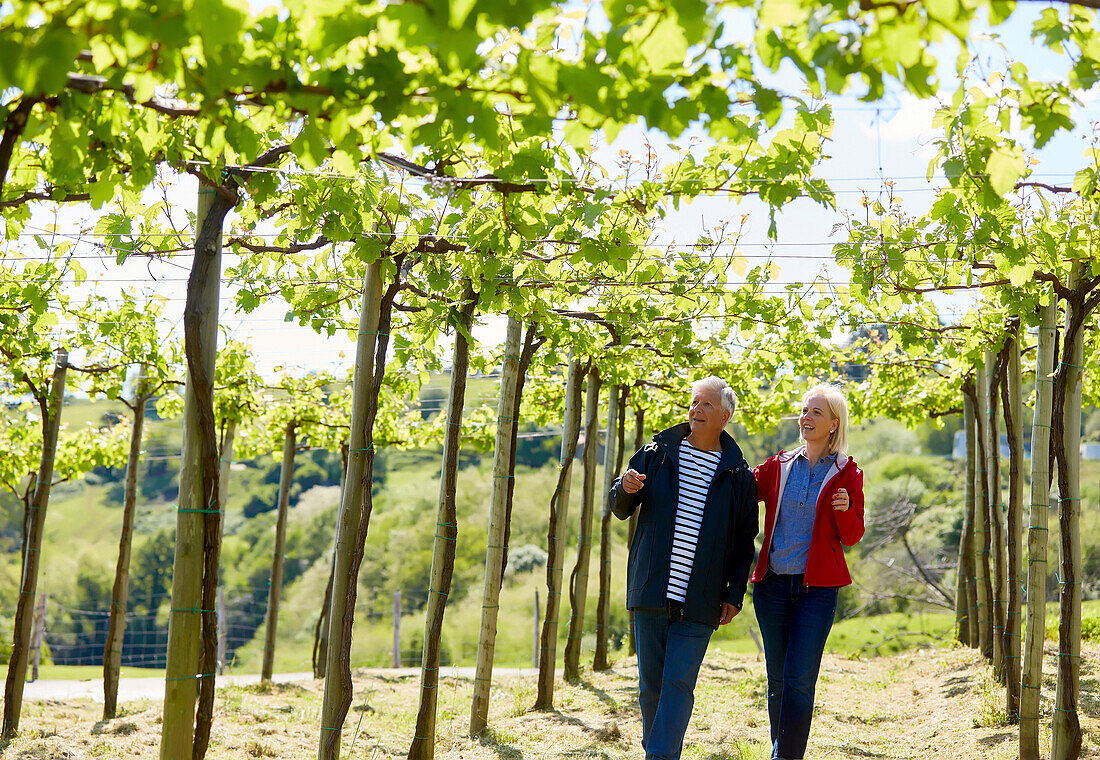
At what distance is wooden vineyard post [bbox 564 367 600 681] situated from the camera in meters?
7.28

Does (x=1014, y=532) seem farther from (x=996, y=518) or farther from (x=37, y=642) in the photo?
(x=37, y=642)

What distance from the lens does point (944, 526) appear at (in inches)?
943

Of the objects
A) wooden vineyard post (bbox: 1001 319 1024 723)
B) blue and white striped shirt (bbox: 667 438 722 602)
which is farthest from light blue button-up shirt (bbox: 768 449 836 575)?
wooden vineyard post (bbox: 1001 319 1024 723)

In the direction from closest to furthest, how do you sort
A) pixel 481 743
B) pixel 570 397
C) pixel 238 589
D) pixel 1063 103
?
pixel 1063 103
pixel 481 743
pixel 570 397
pixel 238 589

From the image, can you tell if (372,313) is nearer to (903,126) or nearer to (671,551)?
(671,551)

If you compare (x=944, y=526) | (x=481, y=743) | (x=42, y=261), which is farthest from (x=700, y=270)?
(x=944, y=526)

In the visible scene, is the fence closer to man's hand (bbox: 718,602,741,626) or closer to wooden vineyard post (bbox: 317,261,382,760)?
wooden vineyard post (bbox: 317,261,382,760)

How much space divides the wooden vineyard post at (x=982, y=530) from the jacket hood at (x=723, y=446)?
4472 millimetres

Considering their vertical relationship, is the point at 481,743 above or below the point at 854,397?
below

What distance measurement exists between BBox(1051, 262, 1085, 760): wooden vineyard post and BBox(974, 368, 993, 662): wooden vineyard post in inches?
119

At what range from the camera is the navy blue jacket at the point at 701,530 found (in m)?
3.33

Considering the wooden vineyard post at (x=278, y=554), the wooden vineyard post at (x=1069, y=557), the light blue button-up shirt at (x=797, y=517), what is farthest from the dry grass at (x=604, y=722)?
the light blue button-up shirt at (x=797, y=517)

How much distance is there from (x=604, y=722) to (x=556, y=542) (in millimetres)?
1345

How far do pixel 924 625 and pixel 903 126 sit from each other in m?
23.8
